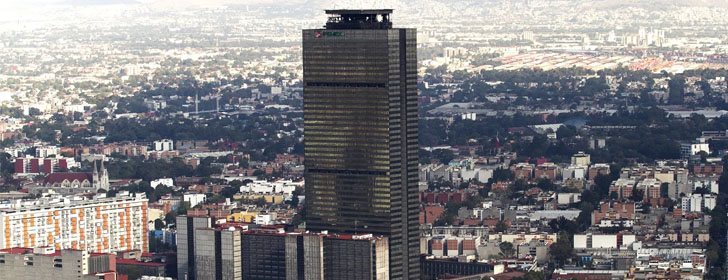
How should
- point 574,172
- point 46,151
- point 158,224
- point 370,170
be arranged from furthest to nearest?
point 46,151, point 574,172, point 158,224, point 370,170

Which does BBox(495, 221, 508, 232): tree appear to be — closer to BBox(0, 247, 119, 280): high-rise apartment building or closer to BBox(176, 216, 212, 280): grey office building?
BBox(176, 216, 212, 280): grey office building

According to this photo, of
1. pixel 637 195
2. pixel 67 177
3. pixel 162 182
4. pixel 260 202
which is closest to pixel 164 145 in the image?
pixel 162 182

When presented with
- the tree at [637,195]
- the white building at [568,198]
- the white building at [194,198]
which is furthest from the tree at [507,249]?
the white building at [194,198]

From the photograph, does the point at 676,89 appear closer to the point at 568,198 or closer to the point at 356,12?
the point at 568,198

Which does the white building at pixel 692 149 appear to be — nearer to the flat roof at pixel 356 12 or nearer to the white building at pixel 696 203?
the white building at pixel 696 203

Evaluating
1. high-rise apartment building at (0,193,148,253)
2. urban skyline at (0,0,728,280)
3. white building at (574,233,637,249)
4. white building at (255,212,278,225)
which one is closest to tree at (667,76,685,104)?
urban skyline at (0,0,728,280)
